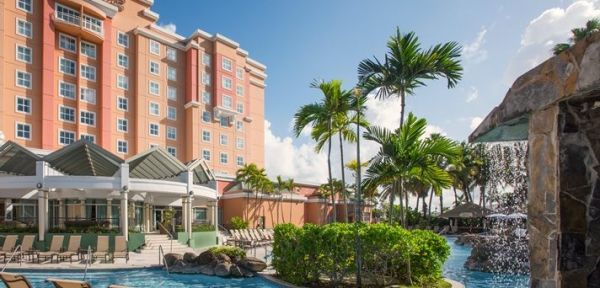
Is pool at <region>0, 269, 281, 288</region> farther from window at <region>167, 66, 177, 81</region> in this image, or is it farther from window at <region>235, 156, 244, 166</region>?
window at <region>235, 156, 244, 166</region>

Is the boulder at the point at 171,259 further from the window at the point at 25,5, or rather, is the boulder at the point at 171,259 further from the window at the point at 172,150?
the window at the point at 25,5

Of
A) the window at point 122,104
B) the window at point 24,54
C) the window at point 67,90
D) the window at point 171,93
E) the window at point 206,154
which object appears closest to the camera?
the window at point 24,54

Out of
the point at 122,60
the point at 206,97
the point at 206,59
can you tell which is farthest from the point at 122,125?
the point at 206,59

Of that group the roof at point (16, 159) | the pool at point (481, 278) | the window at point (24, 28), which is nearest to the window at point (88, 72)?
the window at point (24, 28)

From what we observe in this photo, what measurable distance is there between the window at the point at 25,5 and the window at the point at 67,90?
17.7ft

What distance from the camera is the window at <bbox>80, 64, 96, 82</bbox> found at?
36.0 meters

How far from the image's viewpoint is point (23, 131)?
32.3 meters

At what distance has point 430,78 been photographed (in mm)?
14172

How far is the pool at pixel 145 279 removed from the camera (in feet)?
46.9

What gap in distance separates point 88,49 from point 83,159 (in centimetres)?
1337

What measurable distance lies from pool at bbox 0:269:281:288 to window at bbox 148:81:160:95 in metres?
25.2

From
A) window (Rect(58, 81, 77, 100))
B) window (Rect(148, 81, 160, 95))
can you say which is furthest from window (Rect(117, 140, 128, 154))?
window (Rect(148, 81, 160, 95))

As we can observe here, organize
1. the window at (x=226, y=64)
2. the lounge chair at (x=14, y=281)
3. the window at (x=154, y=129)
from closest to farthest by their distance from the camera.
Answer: the lounge chair at (x=14, y=281)
the window at (x=154, y=129)
the window at (x=226, y=64)

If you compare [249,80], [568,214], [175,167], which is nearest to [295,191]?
[249,80]
